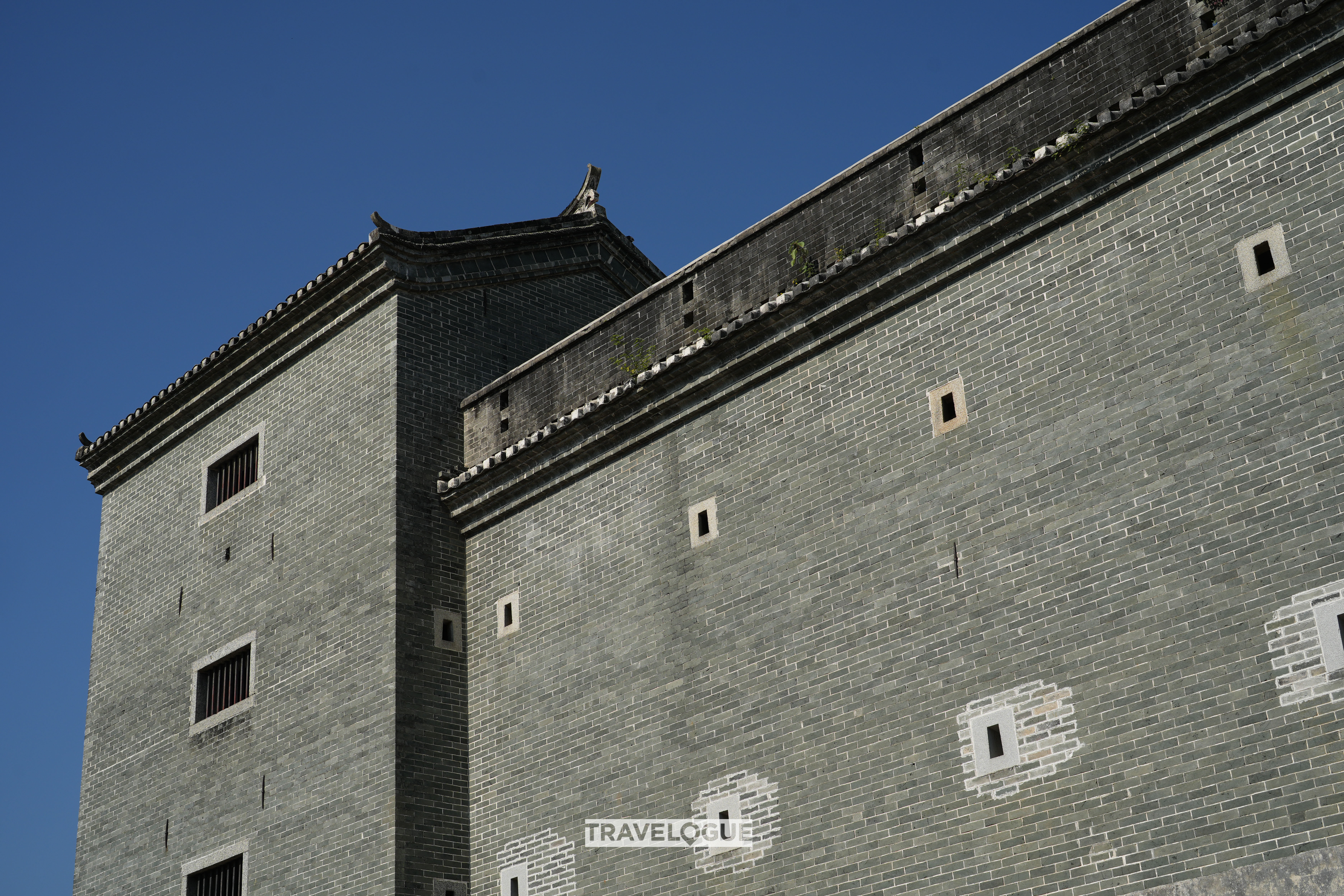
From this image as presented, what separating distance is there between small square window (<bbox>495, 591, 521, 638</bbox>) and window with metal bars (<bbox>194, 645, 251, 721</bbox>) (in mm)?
3621

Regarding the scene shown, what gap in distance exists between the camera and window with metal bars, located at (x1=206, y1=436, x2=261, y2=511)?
20359 millimetres

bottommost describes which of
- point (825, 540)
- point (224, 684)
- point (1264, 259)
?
point (825, 540)

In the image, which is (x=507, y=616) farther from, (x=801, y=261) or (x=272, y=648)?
(x=801, y=261)

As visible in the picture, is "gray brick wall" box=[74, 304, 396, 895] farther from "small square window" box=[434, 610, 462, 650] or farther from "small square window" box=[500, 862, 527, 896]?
"small square window" box=[500, 862, 527, 896]

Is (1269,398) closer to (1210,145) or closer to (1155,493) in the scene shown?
(1155,493)

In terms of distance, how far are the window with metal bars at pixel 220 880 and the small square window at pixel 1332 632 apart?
12607 mm

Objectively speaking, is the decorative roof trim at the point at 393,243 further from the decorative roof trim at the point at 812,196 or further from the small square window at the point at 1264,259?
the small square window at the point at 1264,259

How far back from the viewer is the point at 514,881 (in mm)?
16250

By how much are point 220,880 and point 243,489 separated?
504cm

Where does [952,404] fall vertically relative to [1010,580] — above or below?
A: above

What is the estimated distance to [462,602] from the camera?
1809 cm

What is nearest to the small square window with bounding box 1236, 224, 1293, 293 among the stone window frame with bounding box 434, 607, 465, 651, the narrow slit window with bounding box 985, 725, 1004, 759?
the narrow slit window with bounding box 985, 725, 1004, 759

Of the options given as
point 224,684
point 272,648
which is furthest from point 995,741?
point 224,684

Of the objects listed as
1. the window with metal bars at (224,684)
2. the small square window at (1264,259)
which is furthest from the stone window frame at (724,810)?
the window with metal bars at (224,684)
